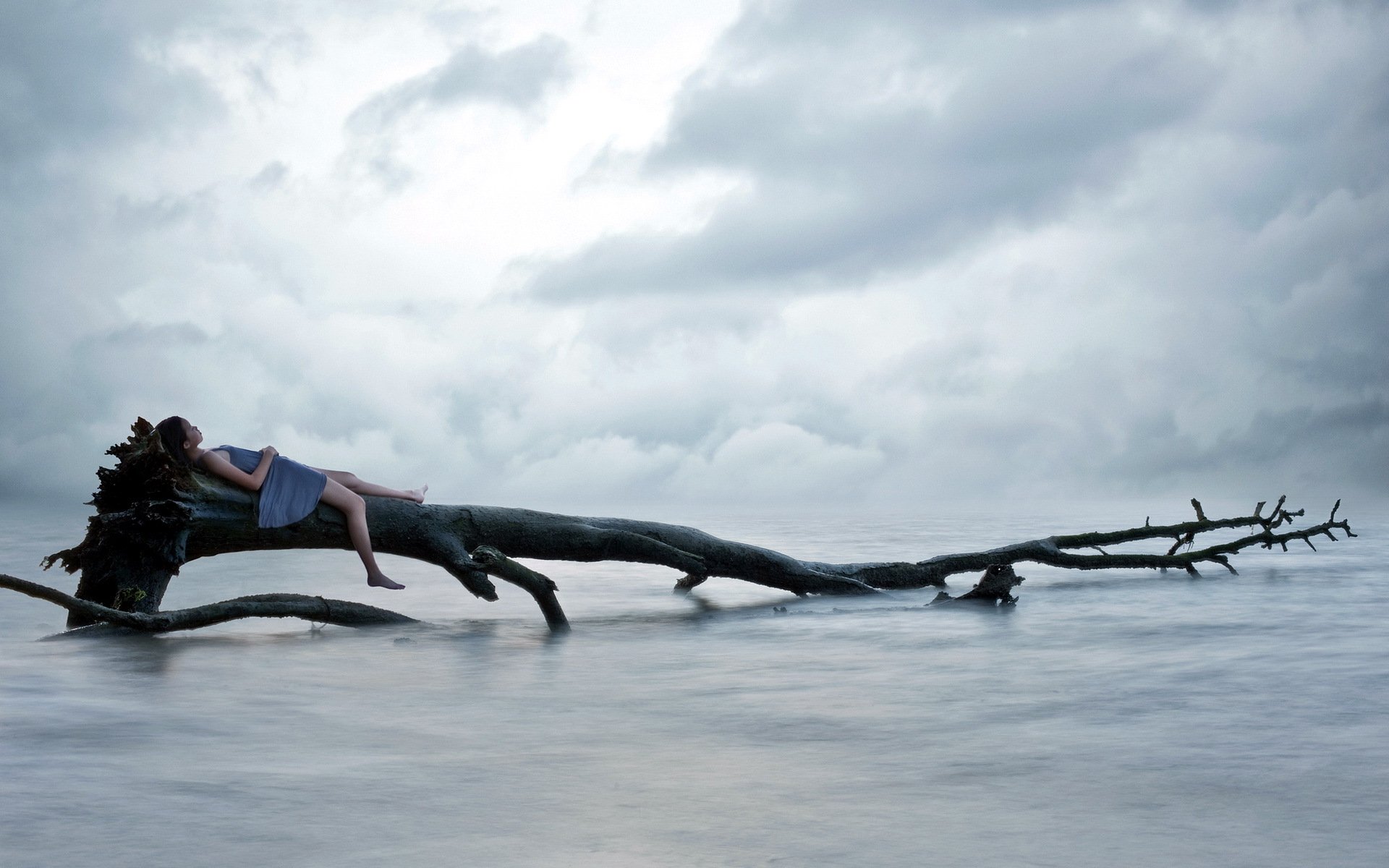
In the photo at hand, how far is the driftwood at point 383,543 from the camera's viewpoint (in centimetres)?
830

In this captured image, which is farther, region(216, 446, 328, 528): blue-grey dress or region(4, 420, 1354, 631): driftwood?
region(216, 446, 328, 528): blue-grey dress

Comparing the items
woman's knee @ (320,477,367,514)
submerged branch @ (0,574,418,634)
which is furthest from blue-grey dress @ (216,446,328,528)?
submerged branch @ (0,574,418,634)

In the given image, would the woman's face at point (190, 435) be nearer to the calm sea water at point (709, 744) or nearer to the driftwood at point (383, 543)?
the driftwood at point (383, 543)

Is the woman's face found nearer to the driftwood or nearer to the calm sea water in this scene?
the driftwood

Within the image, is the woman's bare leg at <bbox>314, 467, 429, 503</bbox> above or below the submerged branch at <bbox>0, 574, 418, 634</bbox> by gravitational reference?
above

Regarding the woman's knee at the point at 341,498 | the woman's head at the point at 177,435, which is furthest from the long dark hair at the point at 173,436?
the woman's knee at the point at 341,498

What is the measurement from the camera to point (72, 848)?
2959 millimetres

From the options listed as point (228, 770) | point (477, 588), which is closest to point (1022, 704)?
point (228, 770)

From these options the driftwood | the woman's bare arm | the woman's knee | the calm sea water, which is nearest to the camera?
the calm sea water

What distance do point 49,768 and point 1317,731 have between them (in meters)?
5.01

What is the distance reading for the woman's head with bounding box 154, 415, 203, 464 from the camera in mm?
8359

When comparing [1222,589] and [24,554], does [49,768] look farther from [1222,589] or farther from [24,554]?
[24,554]

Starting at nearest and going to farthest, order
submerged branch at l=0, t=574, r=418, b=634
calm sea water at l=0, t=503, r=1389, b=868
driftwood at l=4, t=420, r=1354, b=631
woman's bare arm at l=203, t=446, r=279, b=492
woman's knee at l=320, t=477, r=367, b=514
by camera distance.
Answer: calm sea water at l=0, t=503, r=1389, b=868 → submerged branch at l=0, t=574, r=418, b=634 → driftwood at l=4, t=420, r=1354, b=631 → woman's bare arm at l=203, t=446, r=279, b=492 → woman's knee at l=320, t=477, r=367, b=514

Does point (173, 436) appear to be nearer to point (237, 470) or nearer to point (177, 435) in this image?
point (177, 435)
